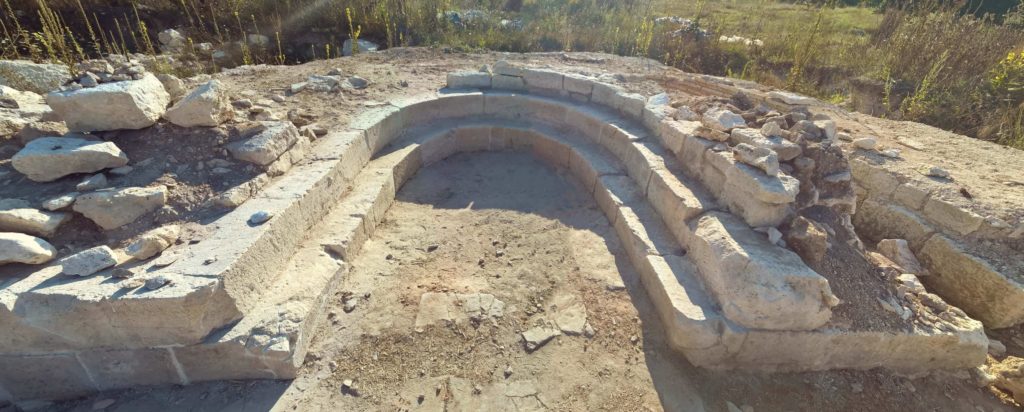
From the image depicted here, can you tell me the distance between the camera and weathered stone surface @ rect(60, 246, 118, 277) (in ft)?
7.40

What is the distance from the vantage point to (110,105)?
114 inches

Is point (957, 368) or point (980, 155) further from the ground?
point (980, 155)

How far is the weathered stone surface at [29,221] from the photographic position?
2.39m

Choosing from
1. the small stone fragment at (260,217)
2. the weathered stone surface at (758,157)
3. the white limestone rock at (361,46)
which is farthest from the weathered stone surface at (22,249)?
the white limestone rock at (361,46)

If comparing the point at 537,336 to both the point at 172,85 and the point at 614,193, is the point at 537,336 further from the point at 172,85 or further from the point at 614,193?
the point at 172,85

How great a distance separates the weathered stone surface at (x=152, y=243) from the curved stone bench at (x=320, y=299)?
0.18 metres

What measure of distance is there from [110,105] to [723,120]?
4.46 metres

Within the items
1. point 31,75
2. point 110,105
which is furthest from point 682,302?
point 31,75

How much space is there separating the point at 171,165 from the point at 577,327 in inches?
119

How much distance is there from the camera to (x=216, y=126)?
3.32 meters

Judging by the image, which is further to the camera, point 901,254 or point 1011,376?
point 901,254

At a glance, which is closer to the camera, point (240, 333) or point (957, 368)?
point (240, 333)

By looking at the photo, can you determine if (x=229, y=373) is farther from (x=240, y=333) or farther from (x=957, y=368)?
(x=957, y=368)

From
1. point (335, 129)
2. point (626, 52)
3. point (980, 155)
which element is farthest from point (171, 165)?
point (626, 52)
